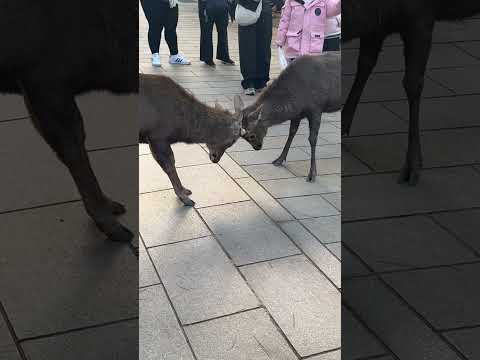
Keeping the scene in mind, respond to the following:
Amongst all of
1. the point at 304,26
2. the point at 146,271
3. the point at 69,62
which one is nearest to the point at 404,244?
the point at 304,26

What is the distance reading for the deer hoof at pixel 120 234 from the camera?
166 cm

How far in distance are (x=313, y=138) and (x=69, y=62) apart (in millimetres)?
825

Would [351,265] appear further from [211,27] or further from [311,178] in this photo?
[211,27]

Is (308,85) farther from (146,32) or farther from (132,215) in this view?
(132,215)

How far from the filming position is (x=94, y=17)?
1440mm

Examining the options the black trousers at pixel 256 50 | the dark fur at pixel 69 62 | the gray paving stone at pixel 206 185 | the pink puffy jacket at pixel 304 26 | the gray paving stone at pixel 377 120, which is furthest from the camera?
the gray paving stone at pixel 206 185

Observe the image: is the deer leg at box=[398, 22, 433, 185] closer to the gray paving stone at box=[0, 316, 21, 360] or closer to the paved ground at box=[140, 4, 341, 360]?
the paved ground at box=[140, 4, 341, 360]

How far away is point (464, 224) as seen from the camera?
1669mm

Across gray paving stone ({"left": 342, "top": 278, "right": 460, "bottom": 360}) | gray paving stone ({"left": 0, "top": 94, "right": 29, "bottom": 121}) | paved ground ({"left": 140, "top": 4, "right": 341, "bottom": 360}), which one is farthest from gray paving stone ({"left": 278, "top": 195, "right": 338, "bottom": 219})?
gray paving stone ({"left": 0, "top": 94, "right": 29, "bottom": 121})

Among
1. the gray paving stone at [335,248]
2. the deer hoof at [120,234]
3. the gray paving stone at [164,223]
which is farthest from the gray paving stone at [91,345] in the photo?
the gray paving stone at [335,248]

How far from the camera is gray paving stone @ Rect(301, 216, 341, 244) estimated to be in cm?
195

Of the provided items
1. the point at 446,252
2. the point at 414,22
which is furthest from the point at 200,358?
the point at 414,22

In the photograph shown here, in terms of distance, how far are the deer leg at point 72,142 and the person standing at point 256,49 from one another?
0.59m

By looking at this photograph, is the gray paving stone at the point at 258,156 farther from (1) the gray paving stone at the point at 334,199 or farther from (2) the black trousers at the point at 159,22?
(2) the black trousers at the point at 159,22
